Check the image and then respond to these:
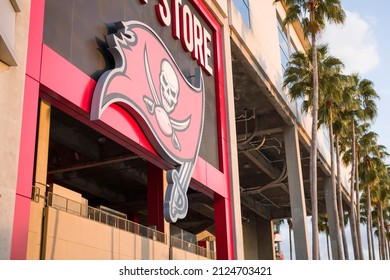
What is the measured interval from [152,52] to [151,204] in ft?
30.5

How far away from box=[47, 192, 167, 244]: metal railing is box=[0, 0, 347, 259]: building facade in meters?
0.07

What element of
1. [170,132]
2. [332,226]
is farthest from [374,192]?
[170,132]

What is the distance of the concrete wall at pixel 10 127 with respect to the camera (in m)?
12.3

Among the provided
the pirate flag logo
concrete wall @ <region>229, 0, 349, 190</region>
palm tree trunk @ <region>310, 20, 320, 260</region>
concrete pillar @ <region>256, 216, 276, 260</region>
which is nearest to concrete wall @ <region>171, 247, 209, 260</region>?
the pirate flag logo

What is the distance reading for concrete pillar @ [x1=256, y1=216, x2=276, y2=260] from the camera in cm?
6450

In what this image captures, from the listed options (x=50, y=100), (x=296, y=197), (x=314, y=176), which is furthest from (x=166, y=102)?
(x=296, y=197)

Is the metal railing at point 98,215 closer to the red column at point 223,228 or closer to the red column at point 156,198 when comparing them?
the red column at point 156,198

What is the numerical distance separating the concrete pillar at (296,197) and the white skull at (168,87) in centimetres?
1921

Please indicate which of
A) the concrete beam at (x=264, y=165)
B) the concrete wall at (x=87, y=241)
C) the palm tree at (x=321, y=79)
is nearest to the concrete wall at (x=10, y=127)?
the concrete wall at (x=87, y=241)

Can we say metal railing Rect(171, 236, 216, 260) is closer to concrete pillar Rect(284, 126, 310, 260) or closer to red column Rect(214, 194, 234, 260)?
red column Rect(214, 194, 234, 260)

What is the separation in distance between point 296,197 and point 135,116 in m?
22.5

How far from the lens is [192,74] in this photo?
2511cm
